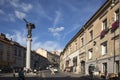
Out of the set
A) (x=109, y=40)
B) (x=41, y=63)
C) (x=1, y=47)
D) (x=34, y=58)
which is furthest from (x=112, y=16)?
(x=41, y=63)

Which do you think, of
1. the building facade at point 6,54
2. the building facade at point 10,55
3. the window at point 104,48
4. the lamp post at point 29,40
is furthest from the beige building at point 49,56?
the window at point 104,48

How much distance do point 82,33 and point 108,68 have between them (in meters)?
19.6

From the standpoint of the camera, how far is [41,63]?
122 m

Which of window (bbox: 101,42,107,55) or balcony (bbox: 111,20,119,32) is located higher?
balcony (bbox: 111,20,119,32)

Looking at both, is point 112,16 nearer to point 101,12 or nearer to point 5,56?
point 101,12

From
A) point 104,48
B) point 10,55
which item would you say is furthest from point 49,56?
point 104,48

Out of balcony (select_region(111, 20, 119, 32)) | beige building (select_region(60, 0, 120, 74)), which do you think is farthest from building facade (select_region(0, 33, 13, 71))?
balcony (select_region(111, 20, 119, 32))

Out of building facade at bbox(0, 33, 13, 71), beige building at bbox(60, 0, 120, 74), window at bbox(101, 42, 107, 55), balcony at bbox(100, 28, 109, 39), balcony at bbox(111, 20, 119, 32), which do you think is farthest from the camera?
building facade at bbox(0, 33, 13, 71)

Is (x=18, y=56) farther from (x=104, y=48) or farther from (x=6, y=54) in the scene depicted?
(x=104, y=48)

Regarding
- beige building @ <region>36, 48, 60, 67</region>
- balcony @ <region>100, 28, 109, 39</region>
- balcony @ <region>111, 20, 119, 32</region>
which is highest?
balcony @ <region>111, 20, 119, 32</region>

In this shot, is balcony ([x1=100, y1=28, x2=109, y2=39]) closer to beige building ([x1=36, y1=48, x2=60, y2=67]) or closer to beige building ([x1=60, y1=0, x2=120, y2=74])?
beige building ([x1=60, y1=0, x2=120, y2=74])

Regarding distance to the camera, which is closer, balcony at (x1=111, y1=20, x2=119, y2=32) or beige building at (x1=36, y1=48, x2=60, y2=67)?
balcony at (x1=111, y1=20, x2=119, y2=32)

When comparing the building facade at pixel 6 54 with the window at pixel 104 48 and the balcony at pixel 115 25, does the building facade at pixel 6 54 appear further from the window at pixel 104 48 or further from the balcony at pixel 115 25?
the balcony at pixel 115 25

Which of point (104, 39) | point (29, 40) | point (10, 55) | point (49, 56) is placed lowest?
point (49, 56)
